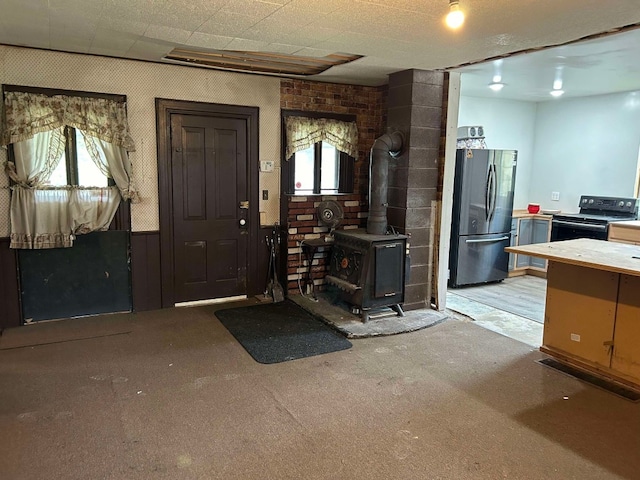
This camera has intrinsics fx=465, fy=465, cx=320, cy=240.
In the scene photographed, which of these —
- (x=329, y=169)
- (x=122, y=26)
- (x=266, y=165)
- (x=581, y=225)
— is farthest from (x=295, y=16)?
(x=581, y=225)

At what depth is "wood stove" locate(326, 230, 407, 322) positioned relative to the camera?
4.30 meters

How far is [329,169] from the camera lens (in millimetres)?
5387

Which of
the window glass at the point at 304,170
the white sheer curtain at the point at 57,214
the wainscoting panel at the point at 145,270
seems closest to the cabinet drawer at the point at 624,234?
the window glass at the point at 304,170

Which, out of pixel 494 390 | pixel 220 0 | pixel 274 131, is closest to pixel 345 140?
pixel 274 131

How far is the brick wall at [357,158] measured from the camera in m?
5.05

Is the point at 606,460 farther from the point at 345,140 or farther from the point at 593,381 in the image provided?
the point at 345,140

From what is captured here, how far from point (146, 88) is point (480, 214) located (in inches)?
162

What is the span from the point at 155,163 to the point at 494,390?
3.58 m

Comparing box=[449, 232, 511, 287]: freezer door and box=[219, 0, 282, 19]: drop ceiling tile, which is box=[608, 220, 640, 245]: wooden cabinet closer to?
box=[449, 232, 511, 287]: freezer door

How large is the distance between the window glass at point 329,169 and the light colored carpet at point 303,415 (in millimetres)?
2145

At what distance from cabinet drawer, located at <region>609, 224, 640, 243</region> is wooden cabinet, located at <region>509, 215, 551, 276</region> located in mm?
1059

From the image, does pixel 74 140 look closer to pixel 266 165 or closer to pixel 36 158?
pixel 36 158

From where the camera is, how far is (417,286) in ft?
15.8

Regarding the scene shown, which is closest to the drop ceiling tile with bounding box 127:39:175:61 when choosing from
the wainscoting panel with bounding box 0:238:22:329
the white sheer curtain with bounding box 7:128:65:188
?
the white sheer curtain with bounding box 7:128:65:188
